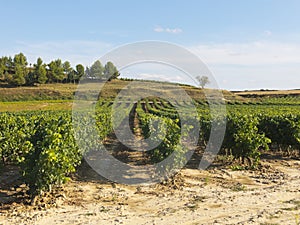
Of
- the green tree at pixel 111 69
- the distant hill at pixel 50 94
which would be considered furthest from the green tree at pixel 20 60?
the green tree at pixel 111 69

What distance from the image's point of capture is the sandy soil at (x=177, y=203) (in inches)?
271

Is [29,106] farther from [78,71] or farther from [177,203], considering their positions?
[177,203]

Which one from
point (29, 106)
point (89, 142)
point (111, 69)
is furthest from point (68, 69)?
point (89, 142)

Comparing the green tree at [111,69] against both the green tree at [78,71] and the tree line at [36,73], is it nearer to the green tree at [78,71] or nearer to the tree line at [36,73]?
the tree line at [36,73]

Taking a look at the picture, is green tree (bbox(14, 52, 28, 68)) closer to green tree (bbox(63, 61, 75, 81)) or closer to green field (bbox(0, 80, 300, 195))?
green tree (bbox(63, 61, 75, 81))

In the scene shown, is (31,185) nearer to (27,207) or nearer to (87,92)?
(27,207)

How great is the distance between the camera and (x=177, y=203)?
317 inches

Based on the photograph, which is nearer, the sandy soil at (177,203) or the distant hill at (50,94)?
the sandy soil at (177,203)

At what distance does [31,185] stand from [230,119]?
8.81 meters

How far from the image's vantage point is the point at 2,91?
236ft

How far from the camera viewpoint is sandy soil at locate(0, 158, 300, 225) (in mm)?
6895

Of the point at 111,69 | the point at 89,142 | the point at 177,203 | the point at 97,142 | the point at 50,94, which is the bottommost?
the point at 177,203

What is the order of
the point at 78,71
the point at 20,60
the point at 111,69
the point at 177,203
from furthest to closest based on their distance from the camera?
the point at 20,60, the point at 78,71, the point at 111,69, the point at 177,203

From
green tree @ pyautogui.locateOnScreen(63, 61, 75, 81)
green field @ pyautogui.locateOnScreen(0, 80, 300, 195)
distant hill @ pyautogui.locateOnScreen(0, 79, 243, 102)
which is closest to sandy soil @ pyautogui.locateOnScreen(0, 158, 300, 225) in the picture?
green field @ pyautogui.locateOnScreen(0, 80, 300, 195)
